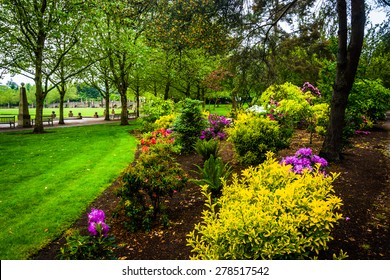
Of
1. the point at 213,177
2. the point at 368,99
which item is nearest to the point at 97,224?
the point at 213,177

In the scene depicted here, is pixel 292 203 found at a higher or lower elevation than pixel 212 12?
lower

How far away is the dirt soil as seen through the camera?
11.6 feet

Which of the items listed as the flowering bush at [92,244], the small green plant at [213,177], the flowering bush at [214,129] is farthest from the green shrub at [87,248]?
the flowering bush at [214,129]

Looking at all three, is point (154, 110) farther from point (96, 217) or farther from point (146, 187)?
point (96, 217)

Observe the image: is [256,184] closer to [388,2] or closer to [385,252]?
[385,252]

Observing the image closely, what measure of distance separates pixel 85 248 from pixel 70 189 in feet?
12.9

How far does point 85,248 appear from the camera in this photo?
3.26 metres

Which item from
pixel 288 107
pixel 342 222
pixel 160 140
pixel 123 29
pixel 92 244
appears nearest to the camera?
pixel 92 244

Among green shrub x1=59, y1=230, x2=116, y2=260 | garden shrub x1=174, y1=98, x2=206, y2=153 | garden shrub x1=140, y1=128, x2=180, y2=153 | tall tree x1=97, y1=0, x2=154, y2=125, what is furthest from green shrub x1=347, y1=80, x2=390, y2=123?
green shrub x1=59, y1=230, x2=116, y2=260

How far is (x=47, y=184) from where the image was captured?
7.18m

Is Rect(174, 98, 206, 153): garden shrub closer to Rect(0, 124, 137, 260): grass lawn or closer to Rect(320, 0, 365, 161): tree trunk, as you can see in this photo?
Rect(0, 124, 137, 260): grass lawn

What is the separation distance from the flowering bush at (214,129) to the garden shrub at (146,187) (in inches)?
202

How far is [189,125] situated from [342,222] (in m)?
6.59
